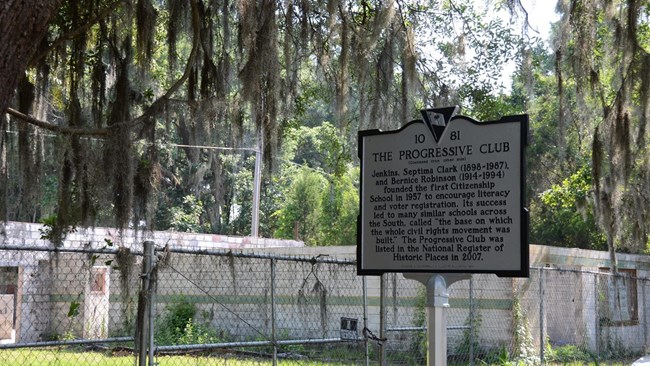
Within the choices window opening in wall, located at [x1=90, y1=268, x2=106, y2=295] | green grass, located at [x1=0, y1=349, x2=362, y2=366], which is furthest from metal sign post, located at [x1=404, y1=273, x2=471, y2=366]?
green grass, located at [x1=0, y1=349, x2=362, y2=366]

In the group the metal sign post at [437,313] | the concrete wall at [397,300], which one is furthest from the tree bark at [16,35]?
the concrete wall at [397,300]

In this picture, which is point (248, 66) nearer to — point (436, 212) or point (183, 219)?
point (436, 212)

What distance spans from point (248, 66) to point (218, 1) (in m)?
1.73

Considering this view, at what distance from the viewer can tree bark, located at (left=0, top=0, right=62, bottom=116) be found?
4367 millimetres

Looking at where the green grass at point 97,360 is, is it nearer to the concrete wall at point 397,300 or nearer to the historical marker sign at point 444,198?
the concrete wall at point 397,300

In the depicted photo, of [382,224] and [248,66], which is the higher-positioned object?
[248,66]

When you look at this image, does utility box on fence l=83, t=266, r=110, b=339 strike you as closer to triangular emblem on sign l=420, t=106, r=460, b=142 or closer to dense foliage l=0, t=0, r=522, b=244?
dense foliage l=0, t=0, r=522, b=244

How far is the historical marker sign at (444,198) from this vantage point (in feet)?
17.6

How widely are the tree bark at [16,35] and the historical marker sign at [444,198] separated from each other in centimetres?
238

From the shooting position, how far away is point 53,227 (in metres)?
7.36

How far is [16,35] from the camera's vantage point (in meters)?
4.43

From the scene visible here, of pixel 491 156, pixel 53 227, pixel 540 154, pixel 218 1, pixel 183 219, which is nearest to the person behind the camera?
pixel 491 156

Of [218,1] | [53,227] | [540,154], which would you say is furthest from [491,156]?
[540,154]

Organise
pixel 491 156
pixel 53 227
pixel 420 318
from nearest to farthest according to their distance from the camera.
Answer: pixel 491 156 < pixel 53 227 < pixel 420 318
